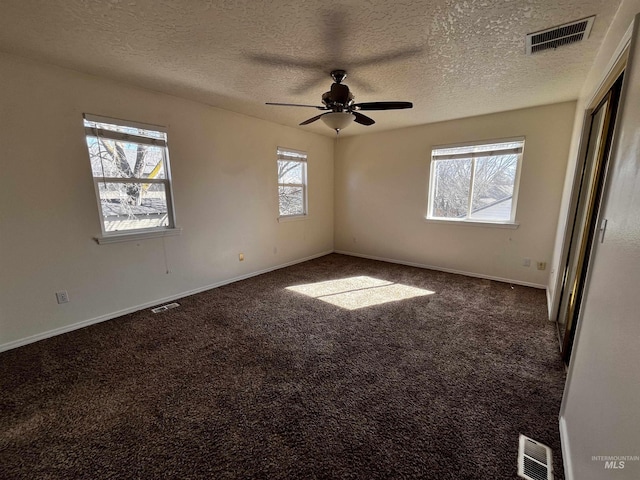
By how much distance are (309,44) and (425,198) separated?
3.21 meters

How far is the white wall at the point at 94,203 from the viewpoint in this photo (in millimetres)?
2266

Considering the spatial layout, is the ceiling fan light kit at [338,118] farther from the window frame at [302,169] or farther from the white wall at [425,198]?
the white wall at [425,198]

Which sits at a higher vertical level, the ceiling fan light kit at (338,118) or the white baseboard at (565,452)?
the ceiling fan light kit at (338,118)

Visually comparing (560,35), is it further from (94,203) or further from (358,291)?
(94,203)

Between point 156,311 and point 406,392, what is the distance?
9.06 feet

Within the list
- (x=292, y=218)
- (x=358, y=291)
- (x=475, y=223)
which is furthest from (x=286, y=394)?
(x=475, y=223)

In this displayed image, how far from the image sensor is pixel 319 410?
1.67 meters

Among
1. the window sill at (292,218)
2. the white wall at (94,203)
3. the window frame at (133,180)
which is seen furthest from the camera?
the window sill at (292,218)

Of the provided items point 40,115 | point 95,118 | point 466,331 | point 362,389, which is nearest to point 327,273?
point 466,331

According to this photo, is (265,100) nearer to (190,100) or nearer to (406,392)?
(190,100)

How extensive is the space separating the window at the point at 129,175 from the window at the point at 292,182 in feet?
6.06

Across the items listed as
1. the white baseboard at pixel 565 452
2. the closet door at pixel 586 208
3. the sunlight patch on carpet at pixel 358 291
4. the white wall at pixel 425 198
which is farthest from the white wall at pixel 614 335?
the white wall at pixel 425 198

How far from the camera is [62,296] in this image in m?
2.56

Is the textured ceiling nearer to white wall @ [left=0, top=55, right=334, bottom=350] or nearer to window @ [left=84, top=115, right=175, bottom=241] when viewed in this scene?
white wall @ [left=0, top=55, right=334, bottom=350]
